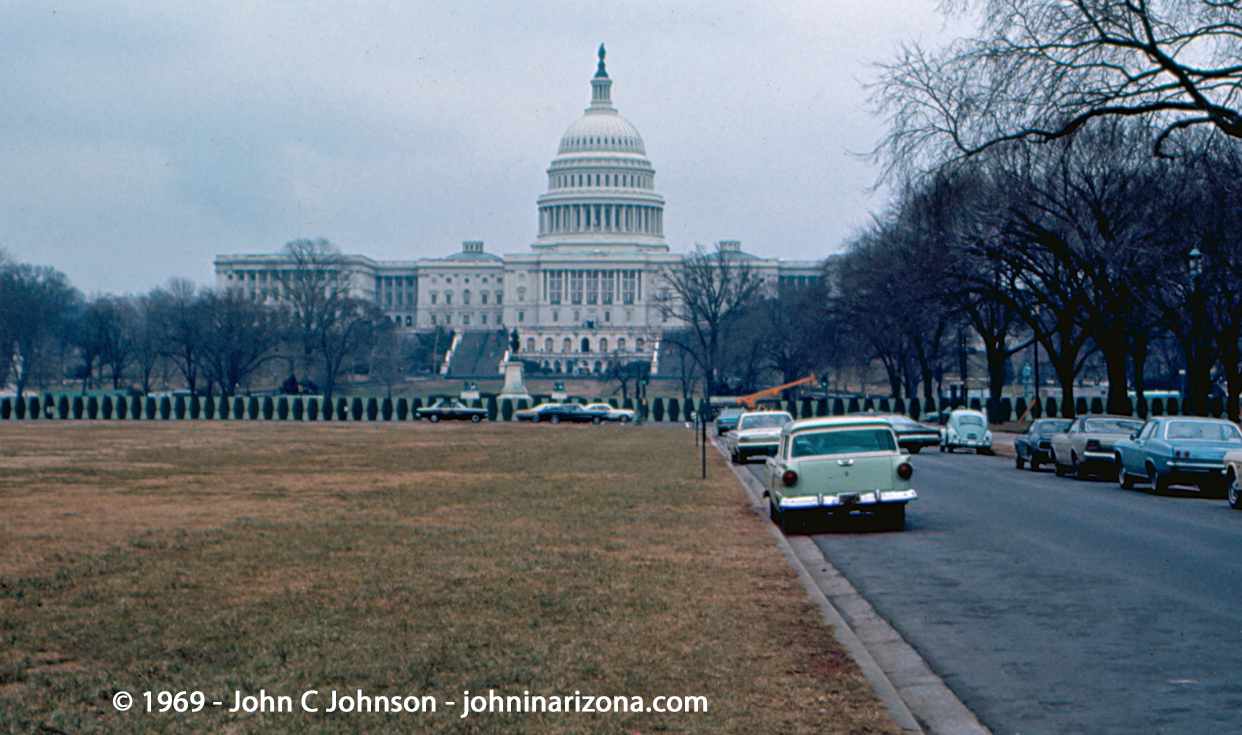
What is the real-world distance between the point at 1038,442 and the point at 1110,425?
3269 millimetres

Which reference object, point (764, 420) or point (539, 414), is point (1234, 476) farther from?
point (539, 414)

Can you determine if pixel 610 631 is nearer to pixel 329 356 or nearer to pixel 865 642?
pixel 865 642

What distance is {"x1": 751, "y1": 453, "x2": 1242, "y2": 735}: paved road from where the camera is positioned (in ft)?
26.5

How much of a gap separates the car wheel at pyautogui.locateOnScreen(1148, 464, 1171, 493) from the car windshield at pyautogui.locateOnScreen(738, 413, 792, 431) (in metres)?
14.2

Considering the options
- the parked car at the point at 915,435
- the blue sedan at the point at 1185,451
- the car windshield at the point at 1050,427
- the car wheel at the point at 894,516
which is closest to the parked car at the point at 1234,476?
the blue sedan at the point at 1185,451

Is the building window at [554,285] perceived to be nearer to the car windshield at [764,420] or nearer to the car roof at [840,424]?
the car windshield at [764,420]

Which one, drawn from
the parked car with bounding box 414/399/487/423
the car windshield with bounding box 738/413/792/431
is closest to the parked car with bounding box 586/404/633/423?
the parked car with bounding box 414/399/487/423

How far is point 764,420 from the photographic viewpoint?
132 ft

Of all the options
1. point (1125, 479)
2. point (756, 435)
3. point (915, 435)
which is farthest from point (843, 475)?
point (915, 435)

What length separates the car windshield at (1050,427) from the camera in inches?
1368

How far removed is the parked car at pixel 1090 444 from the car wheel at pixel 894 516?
40.7ft

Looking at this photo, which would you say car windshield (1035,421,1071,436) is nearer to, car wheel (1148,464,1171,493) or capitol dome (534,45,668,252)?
car wheel (1148,464,1171,493)

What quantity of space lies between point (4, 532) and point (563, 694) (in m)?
11.3

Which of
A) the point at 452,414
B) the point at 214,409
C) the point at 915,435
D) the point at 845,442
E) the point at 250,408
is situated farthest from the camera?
the point at 214,409
